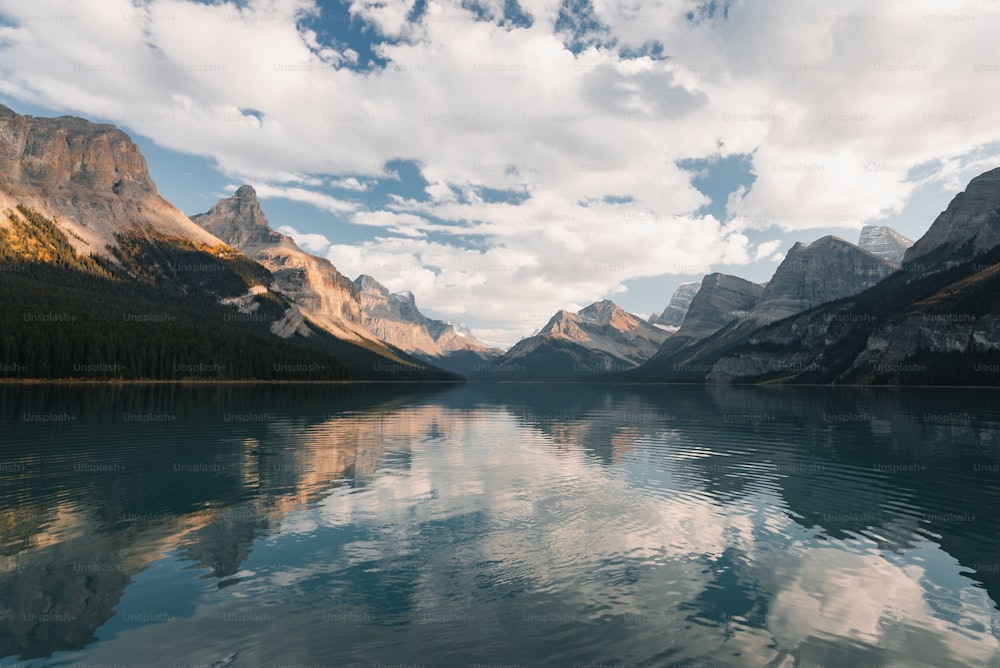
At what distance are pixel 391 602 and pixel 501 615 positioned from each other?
4.56 metres

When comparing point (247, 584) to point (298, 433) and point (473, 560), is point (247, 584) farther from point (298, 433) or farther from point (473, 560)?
point (298, 433)

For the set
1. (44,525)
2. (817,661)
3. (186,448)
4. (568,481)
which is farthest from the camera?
(186,448)

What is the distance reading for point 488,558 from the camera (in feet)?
83.2

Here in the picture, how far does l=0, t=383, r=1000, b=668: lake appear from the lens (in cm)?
1720

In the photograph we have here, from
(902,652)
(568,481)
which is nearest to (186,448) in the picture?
(568,481)

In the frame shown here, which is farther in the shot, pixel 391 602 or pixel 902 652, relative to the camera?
pixel 391 602

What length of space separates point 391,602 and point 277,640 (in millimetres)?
4463

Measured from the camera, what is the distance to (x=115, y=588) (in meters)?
21.1

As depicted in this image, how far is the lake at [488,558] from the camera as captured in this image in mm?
17203

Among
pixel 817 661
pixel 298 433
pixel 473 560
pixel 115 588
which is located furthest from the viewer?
pixel 298 433

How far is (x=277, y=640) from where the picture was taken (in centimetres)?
1720

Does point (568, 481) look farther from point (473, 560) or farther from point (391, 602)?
A: point (391, 602)

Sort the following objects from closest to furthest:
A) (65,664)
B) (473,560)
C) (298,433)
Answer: (65,664)
(473,560)
(298,433)

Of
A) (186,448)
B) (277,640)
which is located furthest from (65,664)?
(186,448)
